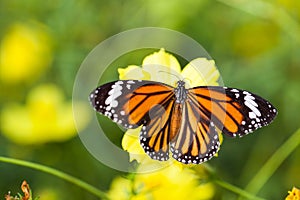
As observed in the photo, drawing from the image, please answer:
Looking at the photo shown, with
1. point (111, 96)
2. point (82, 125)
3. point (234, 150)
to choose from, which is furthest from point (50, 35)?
point (111, 96)

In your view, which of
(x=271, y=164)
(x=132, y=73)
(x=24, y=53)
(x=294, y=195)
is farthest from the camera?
(x=24, y=53)

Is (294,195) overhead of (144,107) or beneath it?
beneath

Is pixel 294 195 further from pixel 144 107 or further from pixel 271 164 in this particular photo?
pixel 271 164

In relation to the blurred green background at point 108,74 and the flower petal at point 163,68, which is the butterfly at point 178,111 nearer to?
the flower petal at point 163,68

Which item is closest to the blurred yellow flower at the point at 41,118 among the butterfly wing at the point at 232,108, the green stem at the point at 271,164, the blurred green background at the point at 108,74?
the blurred green background at the point at 108,74

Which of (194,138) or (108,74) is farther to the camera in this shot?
(108,74)

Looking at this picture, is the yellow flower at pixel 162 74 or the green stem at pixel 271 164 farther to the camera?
the green stem at pixel 271 164

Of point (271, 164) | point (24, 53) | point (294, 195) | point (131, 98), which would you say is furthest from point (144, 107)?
point (24, 53)

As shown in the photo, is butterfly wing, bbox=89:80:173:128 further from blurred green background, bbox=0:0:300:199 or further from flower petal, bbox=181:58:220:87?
blurred green background, bbox=0:0:300:199
